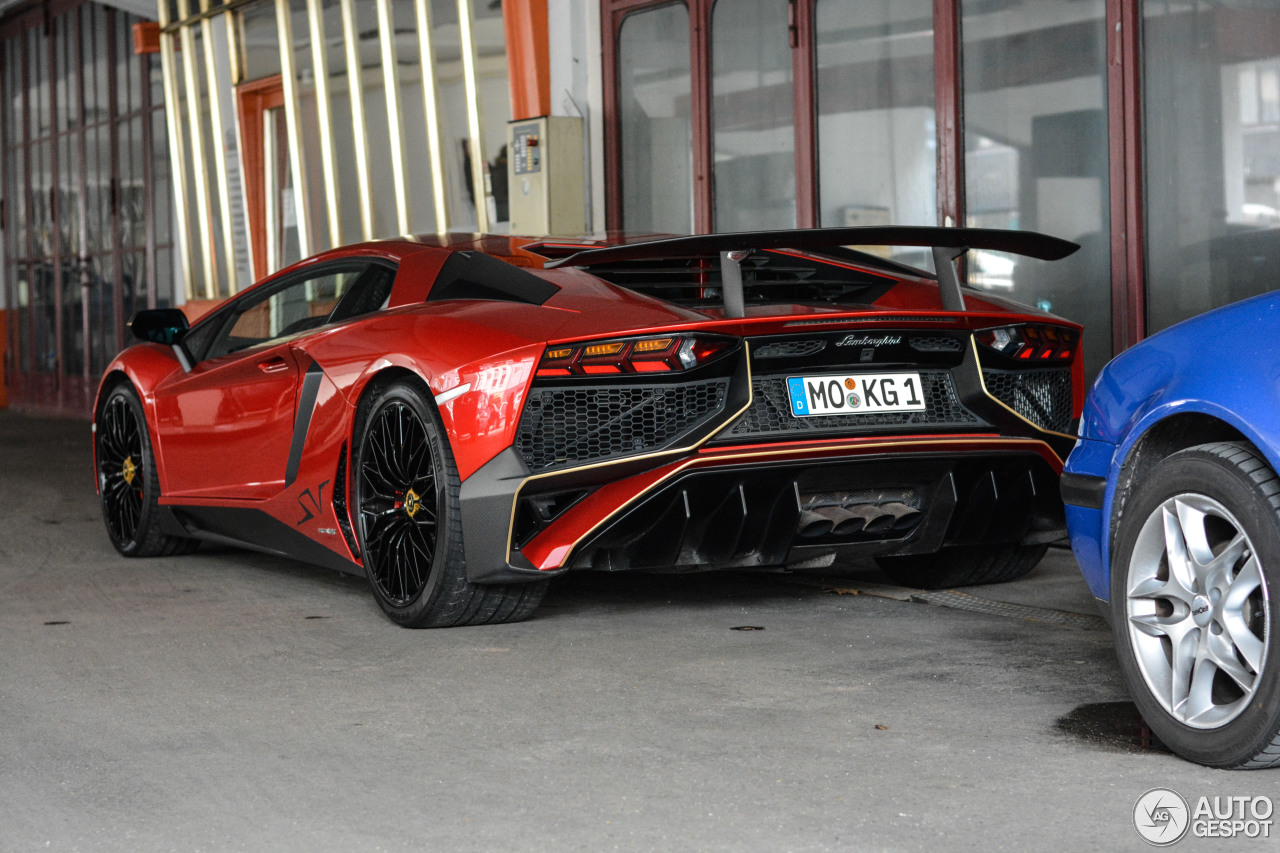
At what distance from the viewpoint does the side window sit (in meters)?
5.27

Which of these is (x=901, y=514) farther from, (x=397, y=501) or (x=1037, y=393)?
(x=397, y=501)

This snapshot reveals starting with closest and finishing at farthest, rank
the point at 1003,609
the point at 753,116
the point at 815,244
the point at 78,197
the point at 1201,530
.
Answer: the point at 1201,530 → the point at 815,244 → the point at 1003,609 → the point at 753,116 → the point at 78,197

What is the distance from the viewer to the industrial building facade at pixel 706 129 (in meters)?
6.84

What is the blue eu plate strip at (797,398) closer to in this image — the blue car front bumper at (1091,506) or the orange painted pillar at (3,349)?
the blue car front bumper at (1091,506)

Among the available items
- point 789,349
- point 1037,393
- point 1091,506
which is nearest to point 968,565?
point 1037,393

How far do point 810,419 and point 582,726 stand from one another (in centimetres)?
123

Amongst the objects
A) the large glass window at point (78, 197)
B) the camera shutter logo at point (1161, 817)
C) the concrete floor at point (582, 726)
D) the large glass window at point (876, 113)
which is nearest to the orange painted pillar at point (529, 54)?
the large glass window at point (876, 113)

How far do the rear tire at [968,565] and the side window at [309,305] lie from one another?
2.01 metres

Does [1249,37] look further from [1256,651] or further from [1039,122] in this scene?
[1256,651]

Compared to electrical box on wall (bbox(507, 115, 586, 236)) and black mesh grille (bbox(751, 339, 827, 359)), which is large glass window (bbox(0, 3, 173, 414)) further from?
black mesh grille (bbox(751, 339, 827, 359))

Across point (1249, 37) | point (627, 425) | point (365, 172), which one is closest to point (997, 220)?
point (1249, 37)

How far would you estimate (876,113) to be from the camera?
27.5 feet

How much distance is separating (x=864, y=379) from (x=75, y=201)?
53.2ft

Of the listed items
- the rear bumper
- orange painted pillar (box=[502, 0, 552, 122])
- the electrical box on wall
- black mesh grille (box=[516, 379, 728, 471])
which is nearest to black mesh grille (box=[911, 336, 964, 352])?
the rear bumper
